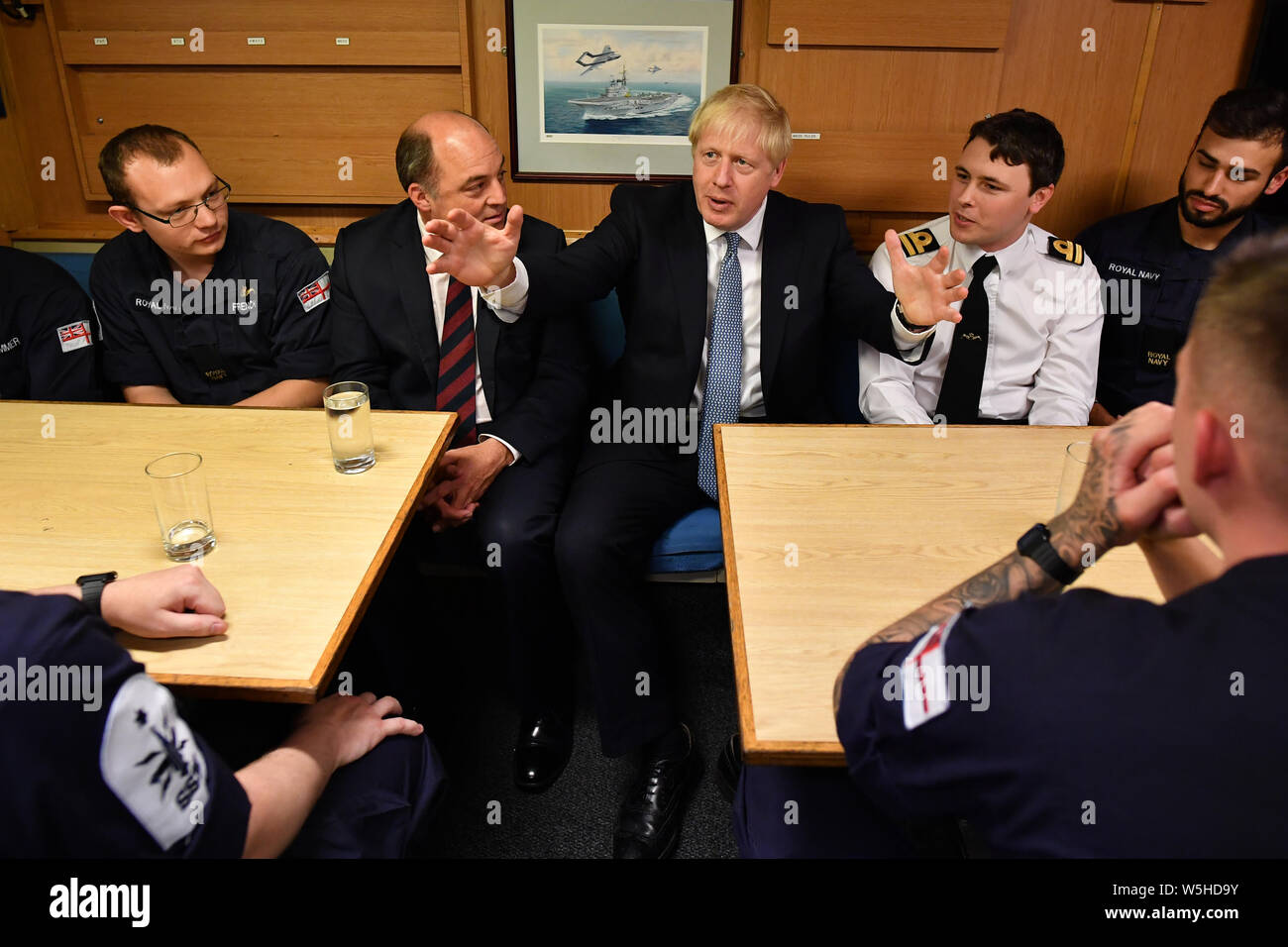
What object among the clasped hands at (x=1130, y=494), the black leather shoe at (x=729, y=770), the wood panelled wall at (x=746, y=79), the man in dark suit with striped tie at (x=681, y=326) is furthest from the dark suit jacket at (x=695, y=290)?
the clasped hands at (x=1130, y=494)

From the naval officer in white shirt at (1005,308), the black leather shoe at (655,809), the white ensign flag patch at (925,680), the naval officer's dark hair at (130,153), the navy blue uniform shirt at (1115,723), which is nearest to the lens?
the navy blue uniform shirt at (1115,723)

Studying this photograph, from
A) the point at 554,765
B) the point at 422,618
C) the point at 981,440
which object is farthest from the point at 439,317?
the point at 981,440

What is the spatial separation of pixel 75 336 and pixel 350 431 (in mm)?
1195

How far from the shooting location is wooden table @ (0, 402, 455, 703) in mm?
1217

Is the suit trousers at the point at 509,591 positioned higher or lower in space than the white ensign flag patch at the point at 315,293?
lower

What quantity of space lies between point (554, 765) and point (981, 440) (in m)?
1.20

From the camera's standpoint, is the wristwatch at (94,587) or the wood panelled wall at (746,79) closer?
the wristwatch at (94,587)

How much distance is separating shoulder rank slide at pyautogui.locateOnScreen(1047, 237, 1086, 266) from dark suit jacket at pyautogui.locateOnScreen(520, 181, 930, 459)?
0.60 metres

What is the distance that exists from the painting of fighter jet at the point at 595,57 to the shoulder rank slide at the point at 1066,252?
147cm

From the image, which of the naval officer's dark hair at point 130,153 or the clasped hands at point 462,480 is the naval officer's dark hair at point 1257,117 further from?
the naval officer's dark hair at point 130,153

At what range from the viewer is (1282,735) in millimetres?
710

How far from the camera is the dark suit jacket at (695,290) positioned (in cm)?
220

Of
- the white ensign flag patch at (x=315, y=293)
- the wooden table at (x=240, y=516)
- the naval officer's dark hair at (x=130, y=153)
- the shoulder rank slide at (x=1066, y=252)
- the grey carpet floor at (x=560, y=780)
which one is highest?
the naval officer's dark hair at (x=130, y=153)
